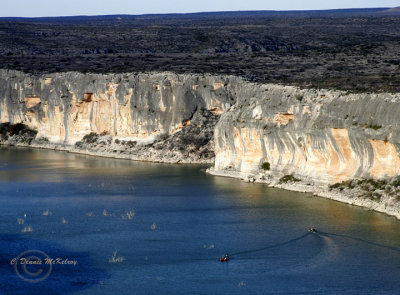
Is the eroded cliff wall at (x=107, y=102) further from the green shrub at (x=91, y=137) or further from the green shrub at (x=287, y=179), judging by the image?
the green shrub at (x=287, y=179)

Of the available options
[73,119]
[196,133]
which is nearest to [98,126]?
[73,119]

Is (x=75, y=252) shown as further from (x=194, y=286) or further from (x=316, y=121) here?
(x=316, y=121)

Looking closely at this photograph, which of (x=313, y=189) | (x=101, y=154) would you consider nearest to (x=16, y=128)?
(x=101, y=154)

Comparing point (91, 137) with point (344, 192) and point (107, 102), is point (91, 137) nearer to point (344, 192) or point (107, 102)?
point (107, 102)

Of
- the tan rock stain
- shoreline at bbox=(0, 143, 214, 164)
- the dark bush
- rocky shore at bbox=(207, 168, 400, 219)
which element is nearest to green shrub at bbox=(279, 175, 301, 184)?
rocky shore at bbox=(207, 168, 400, 219)

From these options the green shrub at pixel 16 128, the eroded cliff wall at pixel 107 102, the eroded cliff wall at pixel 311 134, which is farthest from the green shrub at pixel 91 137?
the eroded cliff wall at pixel 311 134
